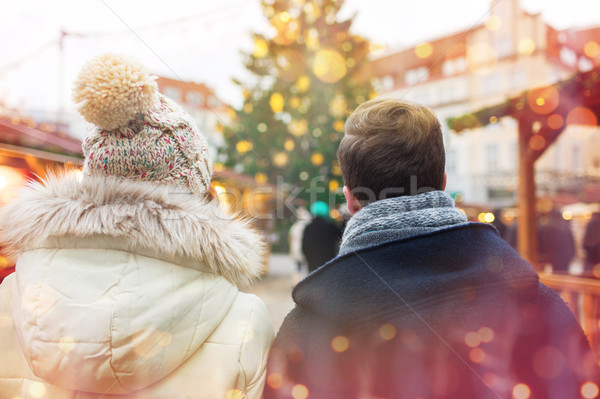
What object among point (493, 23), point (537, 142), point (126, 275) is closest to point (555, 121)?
point (537, 142)

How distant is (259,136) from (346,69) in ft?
10.2

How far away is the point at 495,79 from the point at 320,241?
23.7m

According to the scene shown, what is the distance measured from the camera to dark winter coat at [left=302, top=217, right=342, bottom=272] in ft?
17.8

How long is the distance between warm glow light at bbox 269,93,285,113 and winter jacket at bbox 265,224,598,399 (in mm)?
10548

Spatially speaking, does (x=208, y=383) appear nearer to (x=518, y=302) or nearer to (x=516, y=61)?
(x=518, y=302)

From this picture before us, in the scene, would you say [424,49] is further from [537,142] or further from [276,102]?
[537,142]

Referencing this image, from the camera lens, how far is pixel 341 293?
94 centimetres

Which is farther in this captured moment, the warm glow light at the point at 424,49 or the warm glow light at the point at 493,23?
the warm glow light at the point at 424,49

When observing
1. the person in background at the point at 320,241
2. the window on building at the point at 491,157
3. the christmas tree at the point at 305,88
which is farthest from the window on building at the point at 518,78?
the person in background at the point at 320,241

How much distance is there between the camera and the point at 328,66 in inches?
423

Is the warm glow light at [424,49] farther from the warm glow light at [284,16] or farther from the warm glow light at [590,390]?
the warm glow light at [590,390]

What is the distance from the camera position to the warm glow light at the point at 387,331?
2.96 feet

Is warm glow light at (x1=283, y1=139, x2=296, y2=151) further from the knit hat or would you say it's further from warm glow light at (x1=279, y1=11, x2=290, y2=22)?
the knit hat

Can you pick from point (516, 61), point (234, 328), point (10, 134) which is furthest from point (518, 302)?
point (516, 61)
